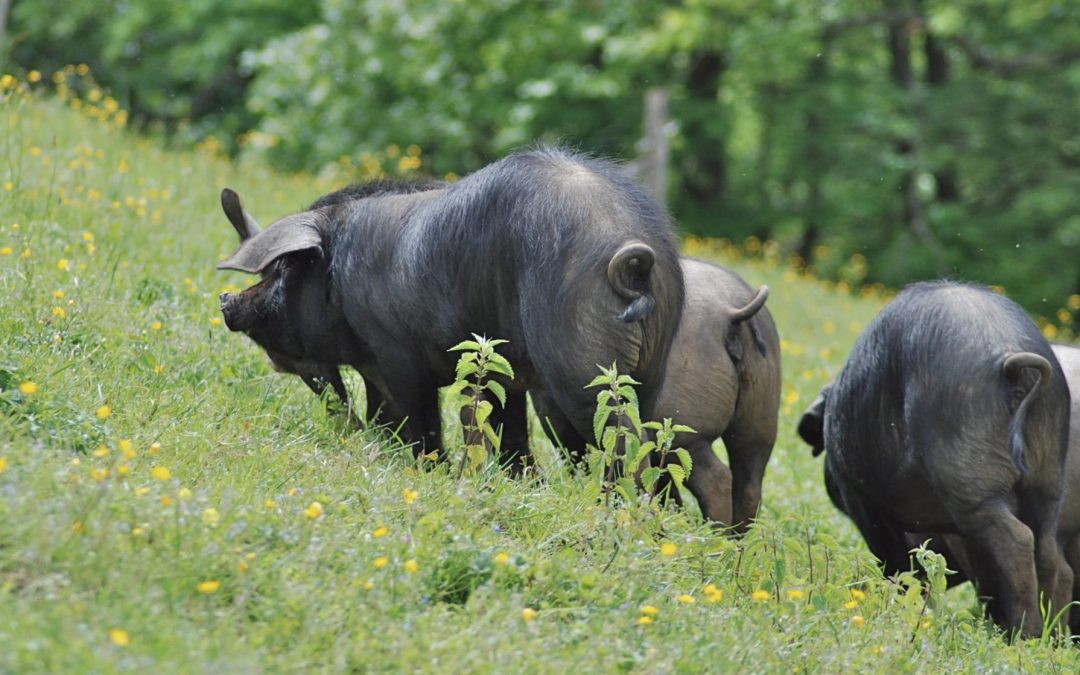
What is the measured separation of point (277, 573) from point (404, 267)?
2.38 meters

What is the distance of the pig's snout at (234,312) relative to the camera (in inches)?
279

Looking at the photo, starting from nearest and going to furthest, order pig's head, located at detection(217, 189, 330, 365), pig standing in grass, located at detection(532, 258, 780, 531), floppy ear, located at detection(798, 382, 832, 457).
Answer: pig standing in grass, located at detection(532, 258, 780, 531), pig's head, located at detection(217, 189, 330, 365), floppy ear, located at detection(798, 382, 832, 457)

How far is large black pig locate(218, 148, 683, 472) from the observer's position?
5.74 m

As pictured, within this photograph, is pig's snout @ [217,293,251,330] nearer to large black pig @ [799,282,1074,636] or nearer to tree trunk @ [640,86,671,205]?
large black pig @ [799,282,1074,636]

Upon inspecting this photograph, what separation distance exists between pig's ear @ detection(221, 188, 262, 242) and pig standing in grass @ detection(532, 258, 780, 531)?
1840mm

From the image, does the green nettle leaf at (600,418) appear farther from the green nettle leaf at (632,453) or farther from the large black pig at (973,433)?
the large black pig at (973,433)

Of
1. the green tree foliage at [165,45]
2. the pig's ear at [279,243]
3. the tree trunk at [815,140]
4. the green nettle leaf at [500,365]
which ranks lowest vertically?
the tree trunk at [815,140]

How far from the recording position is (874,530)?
7.14 meters

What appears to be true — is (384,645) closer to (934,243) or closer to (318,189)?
(318,189)

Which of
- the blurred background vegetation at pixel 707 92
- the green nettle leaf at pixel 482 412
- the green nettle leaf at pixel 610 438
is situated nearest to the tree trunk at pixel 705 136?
the blurred background vegetation at pixel 707 92

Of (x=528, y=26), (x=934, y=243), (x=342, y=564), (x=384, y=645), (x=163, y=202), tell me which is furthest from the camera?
(x=934, y=243)

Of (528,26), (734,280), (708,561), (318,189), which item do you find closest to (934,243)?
(528,26)

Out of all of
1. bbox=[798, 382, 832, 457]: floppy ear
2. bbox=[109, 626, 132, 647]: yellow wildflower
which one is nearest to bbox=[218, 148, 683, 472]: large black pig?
bbox=[798, 382, 832, 457]: floppy ear

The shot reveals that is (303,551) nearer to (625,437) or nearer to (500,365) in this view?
(500,365)
